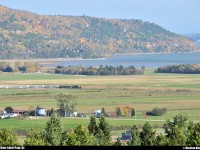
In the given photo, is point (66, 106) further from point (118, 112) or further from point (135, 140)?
point (135, 140)

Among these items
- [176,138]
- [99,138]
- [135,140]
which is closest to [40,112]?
[99,138]

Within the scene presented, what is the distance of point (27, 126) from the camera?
41.8 meters

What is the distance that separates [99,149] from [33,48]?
17327 cm

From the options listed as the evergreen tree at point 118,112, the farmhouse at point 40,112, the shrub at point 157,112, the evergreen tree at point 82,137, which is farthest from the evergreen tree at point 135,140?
the farmhouse at point 40,112

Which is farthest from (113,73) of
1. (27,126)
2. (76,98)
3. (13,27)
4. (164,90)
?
(13,27)

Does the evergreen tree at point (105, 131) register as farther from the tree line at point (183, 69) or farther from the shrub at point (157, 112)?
the tree line at point (183, 69)

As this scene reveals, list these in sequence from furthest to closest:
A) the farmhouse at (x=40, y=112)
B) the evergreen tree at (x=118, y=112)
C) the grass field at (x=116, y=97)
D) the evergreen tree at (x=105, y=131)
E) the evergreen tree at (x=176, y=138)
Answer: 1. the farmhouse at (x=40, y=112)
2. the evergreen tree at (x=118, y=112)
3. the grass field at (x=116, y=97)
4. the evergreen tree at (x=105, y=131)
5. the evergreen tree at (x=176, y=138)

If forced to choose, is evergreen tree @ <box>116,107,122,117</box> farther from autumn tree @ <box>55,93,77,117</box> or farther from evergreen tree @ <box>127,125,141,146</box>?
evergreen tree @ <box>127,125,141,146</box>

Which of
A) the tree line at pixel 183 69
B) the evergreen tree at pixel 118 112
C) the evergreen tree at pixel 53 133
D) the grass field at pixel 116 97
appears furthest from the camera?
the tree line at pixel 183 69

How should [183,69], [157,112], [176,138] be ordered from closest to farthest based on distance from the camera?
[176,138]
[157,112]
[183,69]

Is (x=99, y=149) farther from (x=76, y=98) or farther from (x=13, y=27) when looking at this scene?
(x=13, y=27)

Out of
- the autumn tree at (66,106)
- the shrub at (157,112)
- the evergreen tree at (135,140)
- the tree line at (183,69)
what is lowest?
the shrub at (157,112)

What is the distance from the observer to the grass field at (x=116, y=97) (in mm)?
46281

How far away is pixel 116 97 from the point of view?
61.5 metres
